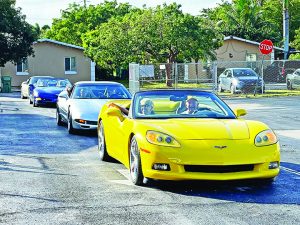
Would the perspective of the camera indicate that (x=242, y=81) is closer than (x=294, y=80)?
Yes

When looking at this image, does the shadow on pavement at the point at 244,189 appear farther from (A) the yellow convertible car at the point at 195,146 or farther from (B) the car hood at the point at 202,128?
(B) the car hood at the point at 202,128

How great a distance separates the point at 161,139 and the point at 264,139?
50.8 inches

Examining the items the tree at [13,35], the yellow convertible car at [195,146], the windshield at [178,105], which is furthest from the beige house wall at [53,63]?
the yellow convertible car at [195,146]

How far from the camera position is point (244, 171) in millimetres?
6867

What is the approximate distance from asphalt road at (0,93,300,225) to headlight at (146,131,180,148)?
57 centimetres

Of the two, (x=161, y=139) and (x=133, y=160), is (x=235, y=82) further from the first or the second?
(x=161, y=139)

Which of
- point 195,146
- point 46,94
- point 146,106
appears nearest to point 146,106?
point 146,106

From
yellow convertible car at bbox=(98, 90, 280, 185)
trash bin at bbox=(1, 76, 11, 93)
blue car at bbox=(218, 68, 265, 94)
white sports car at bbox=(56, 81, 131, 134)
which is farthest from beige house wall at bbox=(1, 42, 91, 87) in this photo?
yellow convertible car at bbox=(98, 90, 280, 185)

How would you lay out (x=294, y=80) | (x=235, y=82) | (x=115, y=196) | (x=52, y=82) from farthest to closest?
(x=294, y=80)
(x=235, y=82)
(x=52, y=82)
(x=115, y=196)

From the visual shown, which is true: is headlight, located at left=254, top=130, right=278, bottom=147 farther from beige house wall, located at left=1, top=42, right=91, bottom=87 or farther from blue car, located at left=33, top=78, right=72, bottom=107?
beige house wall, located at left=1, top=42, right=91, bottom=87

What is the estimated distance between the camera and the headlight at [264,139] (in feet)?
23.2

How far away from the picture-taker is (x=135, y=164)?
738 cm

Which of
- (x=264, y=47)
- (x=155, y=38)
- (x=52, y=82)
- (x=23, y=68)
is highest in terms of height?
(x=155, y=38)

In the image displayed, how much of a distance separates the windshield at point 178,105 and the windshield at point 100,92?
5525 mm
